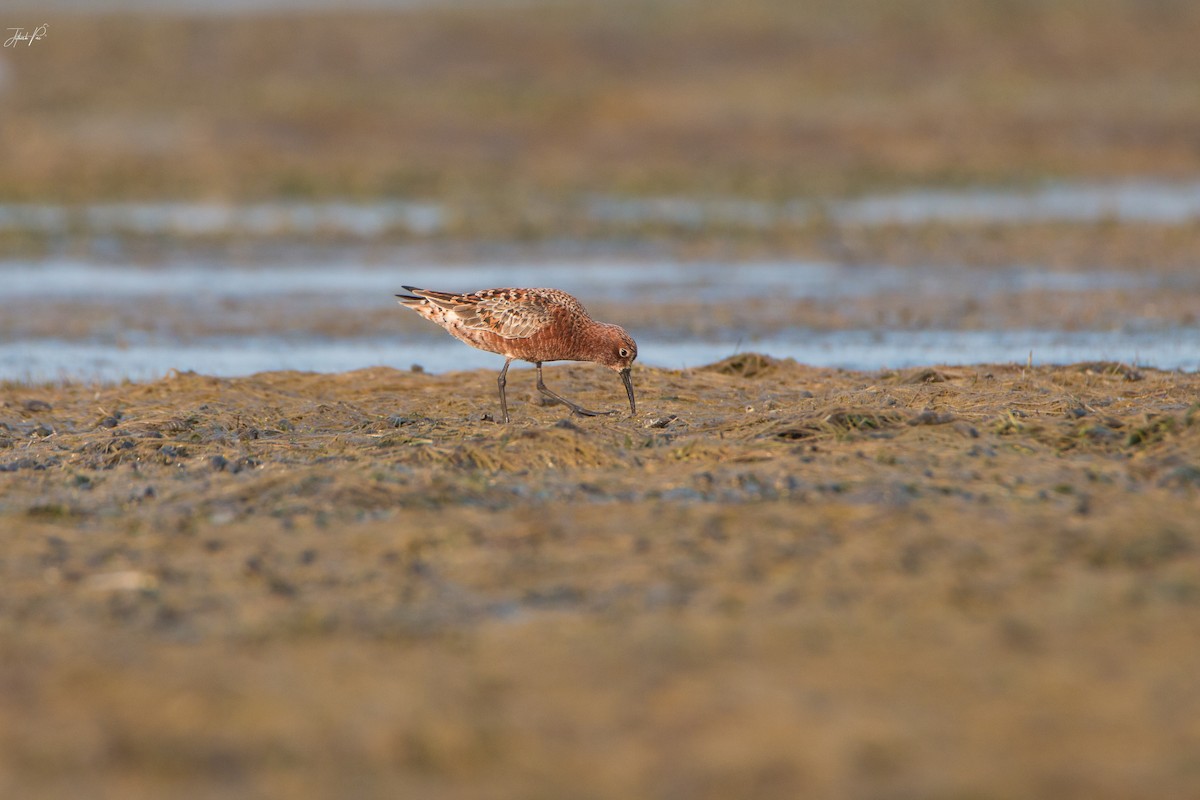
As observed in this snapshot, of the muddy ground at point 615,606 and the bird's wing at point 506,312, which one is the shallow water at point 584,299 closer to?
the bird's wing at point 506,312

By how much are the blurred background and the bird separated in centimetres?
381

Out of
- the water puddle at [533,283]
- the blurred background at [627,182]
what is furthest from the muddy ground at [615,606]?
the blurred background at [627,182]

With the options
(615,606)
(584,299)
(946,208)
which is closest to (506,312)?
(615,606)

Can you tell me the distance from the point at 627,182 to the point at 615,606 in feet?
85.2

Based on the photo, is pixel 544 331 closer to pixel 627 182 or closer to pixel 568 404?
pixel 568 404

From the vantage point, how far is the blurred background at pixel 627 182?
17.2 metres

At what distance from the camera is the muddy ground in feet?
16.9

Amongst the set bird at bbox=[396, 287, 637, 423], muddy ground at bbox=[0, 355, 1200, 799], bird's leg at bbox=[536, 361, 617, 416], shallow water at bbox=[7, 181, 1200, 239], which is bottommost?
muddy ground at bbox=[0, 355, 1200, 799]

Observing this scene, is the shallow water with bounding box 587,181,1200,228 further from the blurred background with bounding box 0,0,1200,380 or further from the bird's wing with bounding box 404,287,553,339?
the bird's wing with bounding box 404,287,553,339


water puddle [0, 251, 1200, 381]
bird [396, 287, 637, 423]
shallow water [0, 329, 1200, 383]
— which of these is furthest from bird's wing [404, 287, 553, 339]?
water puddle [0, 251, 1200, 381]

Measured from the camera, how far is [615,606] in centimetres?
665

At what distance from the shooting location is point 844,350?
1548cm

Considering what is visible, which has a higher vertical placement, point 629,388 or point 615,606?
point 629,388

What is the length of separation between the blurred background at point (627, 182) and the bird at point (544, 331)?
12.5 ft
